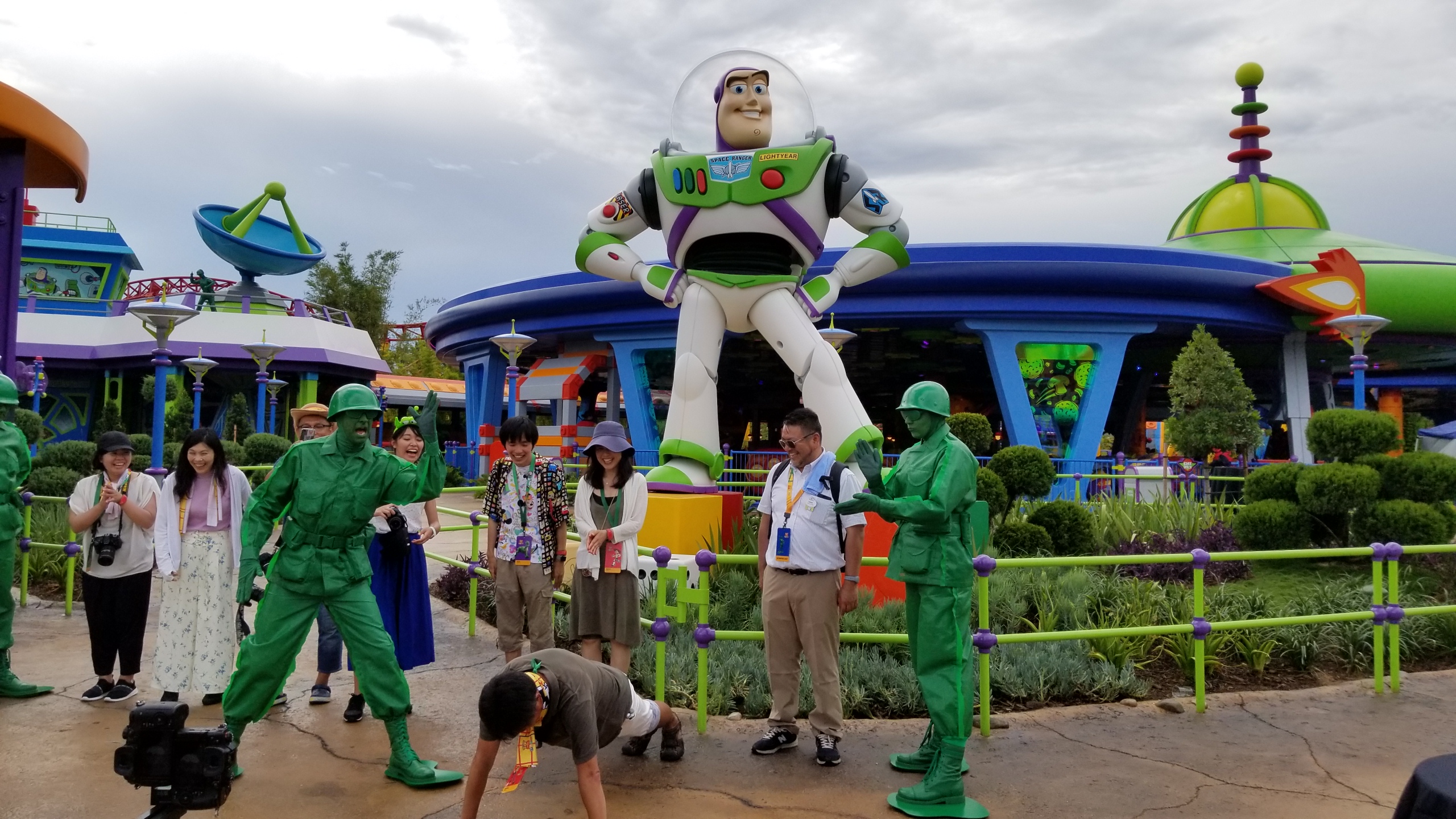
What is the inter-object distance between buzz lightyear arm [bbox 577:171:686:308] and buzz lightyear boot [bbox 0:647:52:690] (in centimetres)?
460

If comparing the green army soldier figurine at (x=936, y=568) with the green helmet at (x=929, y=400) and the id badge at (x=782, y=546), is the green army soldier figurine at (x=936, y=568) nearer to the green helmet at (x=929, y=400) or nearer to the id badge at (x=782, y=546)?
the green helmet at (x=929, y=400)

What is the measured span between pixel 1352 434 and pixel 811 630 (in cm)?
679

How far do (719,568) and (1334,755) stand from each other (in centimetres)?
413

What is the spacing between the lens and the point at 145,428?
26.6 metres

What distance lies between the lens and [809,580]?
4.32 m

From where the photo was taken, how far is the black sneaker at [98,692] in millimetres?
5129

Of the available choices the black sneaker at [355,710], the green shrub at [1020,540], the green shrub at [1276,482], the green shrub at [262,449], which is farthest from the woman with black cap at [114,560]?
the green shrub at [262,449]

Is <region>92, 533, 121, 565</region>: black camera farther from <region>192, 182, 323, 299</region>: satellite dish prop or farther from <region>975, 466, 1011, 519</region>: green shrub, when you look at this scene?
<region>192, 182, 323, 299</region>: satellite dish prop

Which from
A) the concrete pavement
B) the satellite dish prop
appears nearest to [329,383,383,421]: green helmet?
the concrete pavement

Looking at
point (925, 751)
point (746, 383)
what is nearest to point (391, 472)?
point (925, 751)

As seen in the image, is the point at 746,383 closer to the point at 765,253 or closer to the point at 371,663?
the point at 765,253

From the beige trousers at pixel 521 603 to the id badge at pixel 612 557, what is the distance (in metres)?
0.47

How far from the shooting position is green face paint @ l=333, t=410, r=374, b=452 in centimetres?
401

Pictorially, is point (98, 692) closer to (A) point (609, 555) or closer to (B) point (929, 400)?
(A) point (609, 555)
